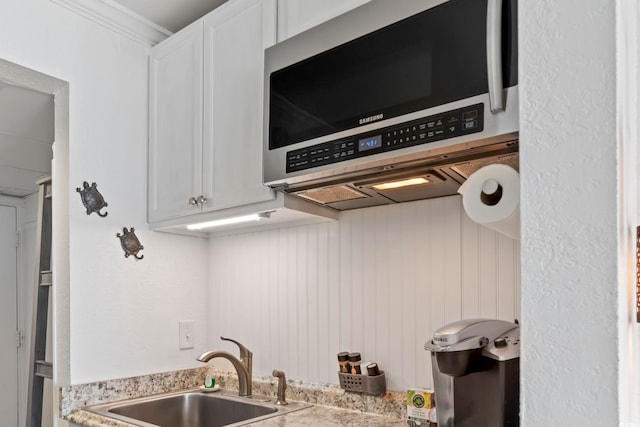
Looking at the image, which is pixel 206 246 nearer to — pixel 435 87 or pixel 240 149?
pixel 240 149

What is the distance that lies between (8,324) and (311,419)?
126 inches

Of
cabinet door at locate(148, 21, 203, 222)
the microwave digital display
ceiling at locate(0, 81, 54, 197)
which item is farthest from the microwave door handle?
ceiling at locate(0, 81, 54, 197)

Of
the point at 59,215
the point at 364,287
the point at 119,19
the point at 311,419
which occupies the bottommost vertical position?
the point at 311,419

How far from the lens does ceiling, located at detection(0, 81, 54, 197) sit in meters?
2.45

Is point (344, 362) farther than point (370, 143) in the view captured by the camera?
Yes

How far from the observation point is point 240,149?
1863 millimetres

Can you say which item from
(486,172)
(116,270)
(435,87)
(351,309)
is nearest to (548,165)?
(486,172)

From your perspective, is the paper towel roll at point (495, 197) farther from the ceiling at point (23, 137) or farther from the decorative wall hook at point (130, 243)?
the ceiling at point (23, 137)

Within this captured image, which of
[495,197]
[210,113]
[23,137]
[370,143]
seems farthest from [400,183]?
[23,137]

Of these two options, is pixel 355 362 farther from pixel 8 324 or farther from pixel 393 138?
pixel 8 324

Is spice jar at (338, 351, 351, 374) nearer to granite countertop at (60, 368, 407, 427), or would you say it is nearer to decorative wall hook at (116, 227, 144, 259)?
granite countertop at (60, 368, 407, 427)

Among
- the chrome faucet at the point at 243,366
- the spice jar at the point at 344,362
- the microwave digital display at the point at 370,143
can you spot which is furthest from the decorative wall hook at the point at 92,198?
the microwave digital display at the point at 370,143

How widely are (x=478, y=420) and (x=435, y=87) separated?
0.79 m

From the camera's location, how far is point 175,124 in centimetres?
214
